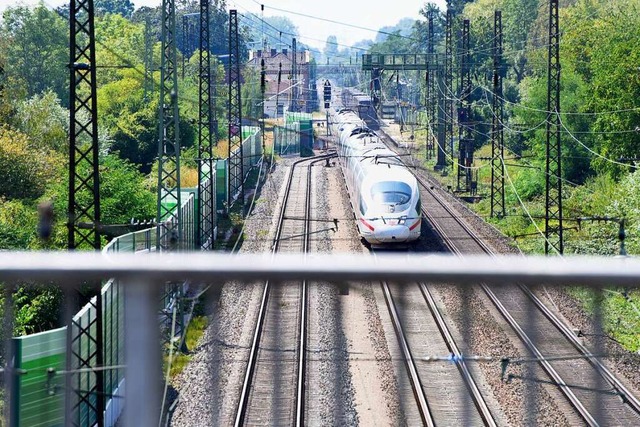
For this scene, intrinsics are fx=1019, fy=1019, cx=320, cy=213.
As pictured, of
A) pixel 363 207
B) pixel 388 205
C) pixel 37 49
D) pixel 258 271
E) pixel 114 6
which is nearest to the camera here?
pixel 258 271

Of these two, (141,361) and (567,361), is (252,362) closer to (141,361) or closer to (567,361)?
(141,361)

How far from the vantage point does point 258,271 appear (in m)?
2.26

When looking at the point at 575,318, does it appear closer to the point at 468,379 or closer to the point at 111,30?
the point at 468,379

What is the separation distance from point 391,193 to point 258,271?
61.5 feet

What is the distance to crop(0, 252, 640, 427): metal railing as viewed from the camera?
7.30 ft

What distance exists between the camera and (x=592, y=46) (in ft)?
149

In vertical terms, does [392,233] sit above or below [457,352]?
below

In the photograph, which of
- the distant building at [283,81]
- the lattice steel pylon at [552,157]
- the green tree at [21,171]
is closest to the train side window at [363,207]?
the lattice steel pylon at [552,157]

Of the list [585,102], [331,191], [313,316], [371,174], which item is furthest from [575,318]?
[585,102]

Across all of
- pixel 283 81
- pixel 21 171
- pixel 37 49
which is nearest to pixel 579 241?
pixel 21 171

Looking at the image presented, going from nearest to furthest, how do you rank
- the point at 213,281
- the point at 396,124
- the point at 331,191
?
the point at 213,281, the point at 331,191, the point at 396,124

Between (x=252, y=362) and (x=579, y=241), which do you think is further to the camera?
(x=579, y=241)

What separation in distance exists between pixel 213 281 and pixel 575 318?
0.90 metres

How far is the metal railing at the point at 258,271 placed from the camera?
2227mm
